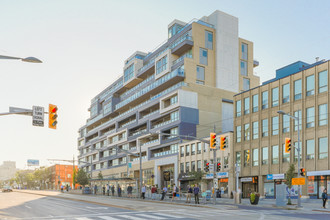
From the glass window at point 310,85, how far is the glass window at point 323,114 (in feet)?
7.61

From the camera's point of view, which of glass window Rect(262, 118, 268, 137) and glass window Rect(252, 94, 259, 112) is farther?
glass window Rect(252, 94, 259, 112)

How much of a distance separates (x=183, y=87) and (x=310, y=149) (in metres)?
28.5

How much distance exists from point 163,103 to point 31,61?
59.2m

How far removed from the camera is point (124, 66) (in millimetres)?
95188

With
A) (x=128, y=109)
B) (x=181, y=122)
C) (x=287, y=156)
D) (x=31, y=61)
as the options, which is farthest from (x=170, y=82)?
(x=31, y=61)

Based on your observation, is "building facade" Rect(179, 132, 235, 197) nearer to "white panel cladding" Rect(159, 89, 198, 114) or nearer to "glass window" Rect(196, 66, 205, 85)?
"white panel cladding" Rect(159, 89, 198, 114)

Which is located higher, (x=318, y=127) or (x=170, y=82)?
(x=170, y=82)

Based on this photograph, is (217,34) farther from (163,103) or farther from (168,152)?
(168,152)

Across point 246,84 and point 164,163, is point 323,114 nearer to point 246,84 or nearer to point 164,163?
point 164,163

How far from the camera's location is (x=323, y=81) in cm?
4297

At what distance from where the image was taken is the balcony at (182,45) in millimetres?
69438

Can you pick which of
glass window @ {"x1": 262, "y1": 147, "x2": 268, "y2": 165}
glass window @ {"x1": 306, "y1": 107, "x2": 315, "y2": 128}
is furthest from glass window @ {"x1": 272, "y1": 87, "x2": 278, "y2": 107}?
glass window @ {"x1": 262, "y1": 147, "x2": 268, "y2": 165}

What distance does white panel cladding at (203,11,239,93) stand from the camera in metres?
73.4

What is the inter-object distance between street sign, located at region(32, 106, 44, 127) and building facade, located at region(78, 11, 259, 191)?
4311 centimetres
